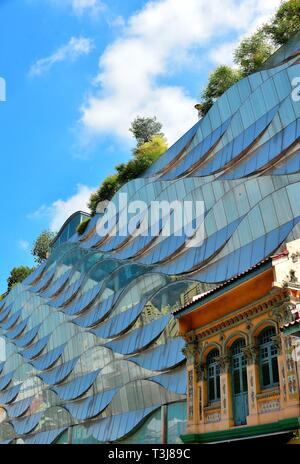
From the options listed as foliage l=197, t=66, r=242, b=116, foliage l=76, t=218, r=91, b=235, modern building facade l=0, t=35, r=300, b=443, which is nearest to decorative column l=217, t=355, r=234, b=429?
modern building facade l=0, t=35, r=300, b=443

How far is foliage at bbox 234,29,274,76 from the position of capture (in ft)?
131

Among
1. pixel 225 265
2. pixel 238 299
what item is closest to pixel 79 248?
pixel 225 265

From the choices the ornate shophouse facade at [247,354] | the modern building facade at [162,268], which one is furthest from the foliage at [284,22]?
the ornate shophouse facade at [247,354]

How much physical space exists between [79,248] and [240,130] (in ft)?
71.4

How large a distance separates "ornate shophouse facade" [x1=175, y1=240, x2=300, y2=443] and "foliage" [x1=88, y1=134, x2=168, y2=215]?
27231mm

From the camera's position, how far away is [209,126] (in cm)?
3519

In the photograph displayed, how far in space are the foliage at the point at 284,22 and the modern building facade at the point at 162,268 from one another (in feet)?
26.3

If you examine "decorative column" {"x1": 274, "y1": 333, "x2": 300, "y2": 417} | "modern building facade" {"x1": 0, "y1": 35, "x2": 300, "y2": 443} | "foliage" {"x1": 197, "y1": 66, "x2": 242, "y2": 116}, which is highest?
"foliage" {"x1": 197, "y1": 66, "x2": 242, "y2": 116}

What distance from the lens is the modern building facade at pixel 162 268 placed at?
28.6 m

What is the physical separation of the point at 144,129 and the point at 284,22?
21.0 m

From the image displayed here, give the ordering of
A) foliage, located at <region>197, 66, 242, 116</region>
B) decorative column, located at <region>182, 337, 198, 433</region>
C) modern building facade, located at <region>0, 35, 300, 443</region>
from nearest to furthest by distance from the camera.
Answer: decorative column, located at <region>182, 337, 198, 433</region>
modern building facade, located at <region>0, 35, 300, 443</region>
foliage, located at <region>197, 66, 242, 116</region>

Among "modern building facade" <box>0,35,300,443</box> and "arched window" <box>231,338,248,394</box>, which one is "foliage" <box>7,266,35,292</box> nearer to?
"modern building facade" <box>0,35,300,443</box>

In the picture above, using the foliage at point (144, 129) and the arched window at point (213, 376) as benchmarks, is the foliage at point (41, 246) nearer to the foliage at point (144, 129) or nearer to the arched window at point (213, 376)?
the foliage at point (144, 129)
